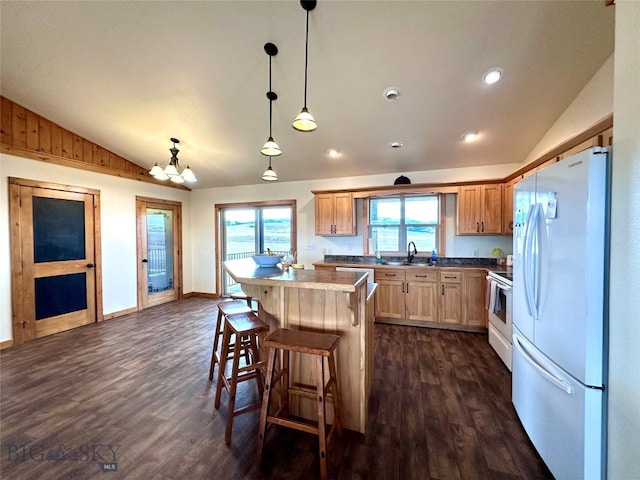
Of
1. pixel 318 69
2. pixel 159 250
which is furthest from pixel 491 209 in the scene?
pixel 159 250

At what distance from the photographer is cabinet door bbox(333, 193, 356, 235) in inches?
183

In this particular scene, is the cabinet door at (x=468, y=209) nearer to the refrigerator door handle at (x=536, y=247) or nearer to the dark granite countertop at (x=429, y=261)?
the dark granite countertop at (x=429, y=261)

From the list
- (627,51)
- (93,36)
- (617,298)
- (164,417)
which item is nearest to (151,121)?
(93,36)

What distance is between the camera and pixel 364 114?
3.21 meters

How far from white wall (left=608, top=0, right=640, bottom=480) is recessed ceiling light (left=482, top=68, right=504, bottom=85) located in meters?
1.40

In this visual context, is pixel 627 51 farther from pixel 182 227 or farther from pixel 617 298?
pixel 182 227

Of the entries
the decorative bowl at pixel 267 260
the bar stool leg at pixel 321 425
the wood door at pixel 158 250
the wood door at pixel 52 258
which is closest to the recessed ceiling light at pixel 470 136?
the decorative bowl at pixel 267 260

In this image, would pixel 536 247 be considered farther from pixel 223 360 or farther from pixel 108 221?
pixel 108 221

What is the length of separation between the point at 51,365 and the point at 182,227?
3563mm

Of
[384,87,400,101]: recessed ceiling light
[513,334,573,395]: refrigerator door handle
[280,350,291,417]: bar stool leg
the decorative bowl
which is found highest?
[384,87,400,101]: recessed ceiling light

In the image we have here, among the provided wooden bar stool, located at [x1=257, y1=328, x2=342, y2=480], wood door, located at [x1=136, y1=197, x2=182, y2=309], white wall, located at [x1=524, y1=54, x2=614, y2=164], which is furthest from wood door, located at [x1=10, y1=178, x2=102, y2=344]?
white wall, located at [x1=524, y1=54, x2=614, y2=164]

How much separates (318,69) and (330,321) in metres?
2.45

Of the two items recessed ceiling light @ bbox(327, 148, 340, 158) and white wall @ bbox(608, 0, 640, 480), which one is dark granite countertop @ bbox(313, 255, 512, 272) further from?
white wall @ bbox(608, 0, 640, 480)

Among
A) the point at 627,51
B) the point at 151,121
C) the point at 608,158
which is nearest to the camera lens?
the point at 627,51
